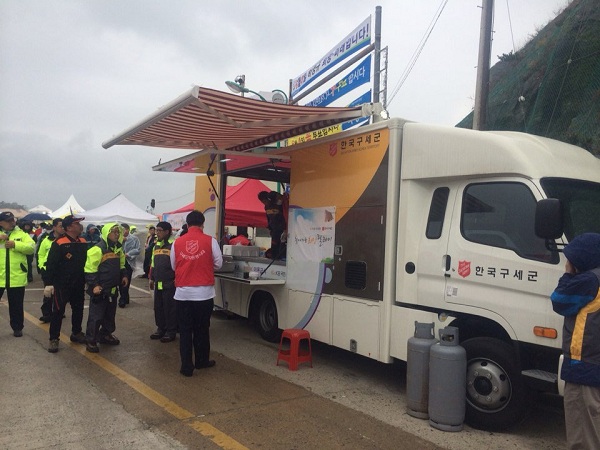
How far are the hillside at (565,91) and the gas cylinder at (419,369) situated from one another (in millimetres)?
5475

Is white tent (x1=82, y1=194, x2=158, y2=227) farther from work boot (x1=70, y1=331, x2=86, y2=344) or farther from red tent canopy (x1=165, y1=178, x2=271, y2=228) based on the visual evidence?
work boot (x1=70, y1=331, x2=86, y2=344)

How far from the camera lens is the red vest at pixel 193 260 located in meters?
5.68

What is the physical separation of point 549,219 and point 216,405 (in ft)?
11.0

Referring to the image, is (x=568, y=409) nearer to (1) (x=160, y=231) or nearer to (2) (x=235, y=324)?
(1) (x=160, y=231)

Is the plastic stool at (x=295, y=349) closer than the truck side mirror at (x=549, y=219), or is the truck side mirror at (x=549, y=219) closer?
the truck side mirror at (x=549, y=219)

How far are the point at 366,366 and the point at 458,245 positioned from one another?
8.04ft

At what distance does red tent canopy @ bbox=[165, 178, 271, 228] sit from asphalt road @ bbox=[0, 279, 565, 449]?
355cm

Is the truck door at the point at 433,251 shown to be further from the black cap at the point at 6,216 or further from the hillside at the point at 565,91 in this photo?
the black cap at the point at 6,216

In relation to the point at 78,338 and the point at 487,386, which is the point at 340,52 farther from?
the point at 487,386

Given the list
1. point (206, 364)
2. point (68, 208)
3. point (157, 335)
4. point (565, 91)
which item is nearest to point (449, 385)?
point (206, 364)

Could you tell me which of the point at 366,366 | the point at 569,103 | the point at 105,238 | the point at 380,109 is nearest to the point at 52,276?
the point at 105,238

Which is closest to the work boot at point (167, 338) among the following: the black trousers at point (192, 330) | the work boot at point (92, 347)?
the work boot at point (92, 347)

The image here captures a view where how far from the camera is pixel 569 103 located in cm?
884

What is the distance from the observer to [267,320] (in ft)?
24.8
